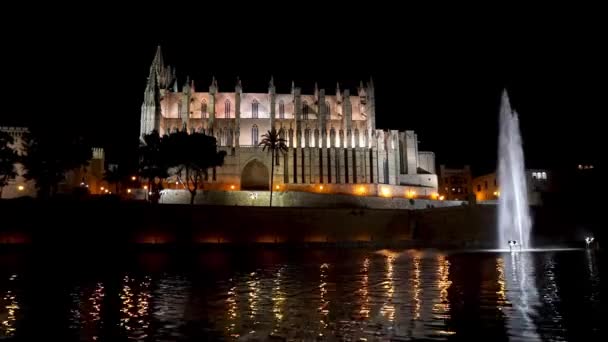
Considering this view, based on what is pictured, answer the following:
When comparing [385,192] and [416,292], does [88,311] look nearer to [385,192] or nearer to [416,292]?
[416,292]

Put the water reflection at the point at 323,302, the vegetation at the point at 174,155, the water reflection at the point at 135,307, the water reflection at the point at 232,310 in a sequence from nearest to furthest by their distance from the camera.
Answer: the water reflection at the point at 232,310, the water reflection at the point at 135,307, the water reflection at the point at 323,302, the vegetation at the point at 174,155

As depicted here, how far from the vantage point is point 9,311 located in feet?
44.0

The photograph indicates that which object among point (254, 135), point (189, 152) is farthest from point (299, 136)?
point (189, 152)

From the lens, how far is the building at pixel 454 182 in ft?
302

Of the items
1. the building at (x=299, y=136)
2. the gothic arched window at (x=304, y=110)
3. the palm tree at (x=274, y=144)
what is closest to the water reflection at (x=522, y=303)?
the palm tree at (x=274, y=144)

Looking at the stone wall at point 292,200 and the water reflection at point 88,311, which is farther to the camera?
the stone wall at point 292,200

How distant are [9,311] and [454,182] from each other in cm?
8721

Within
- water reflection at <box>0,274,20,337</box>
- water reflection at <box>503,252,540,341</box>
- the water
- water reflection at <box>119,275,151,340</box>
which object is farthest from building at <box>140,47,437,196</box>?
water reflection at <box>0,274,20,337</box>

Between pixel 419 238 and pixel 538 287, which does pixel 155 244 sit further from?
pixel 538 287

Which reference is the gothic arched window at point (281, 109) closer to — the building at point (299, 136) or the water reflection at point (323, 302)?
the building at point (299, 136)

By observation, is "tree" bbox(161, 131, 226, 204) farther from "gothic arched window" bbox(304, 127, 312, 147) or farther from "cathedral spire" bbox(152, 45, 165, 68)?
"cathedral spire" bbox(152, 45, 165, 68)

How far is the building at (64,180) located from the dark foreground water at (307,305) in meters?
47.9

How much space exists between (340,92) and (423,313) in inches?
3181

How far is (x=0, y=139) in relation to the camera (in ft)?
190
